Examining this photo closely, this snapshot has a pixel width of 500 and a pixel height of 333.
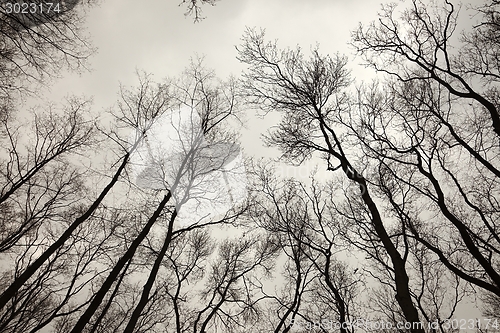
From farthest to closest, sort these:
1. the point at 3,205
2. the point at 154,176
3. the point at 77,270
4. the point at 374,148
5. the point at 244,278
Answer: the point at 244,278 → the point at 77,270 → the point at 154,176 → the point at 3,205 → the point at 374,148

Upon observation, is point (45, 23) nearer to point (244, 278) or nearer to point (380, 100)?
point (380, 100)

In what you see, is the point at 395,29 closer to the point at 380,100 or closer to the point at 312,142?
the point at 380,100

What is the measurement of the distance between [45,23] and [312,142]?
741cm

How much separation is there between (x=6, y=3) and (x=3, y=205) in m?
7.69

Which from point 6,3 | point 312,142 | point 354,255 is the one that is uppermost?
point 312,142

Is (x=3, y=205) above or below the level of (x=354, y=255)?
below

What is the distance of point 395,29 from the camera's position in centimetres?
830

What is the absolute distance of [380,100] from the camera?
8172 mm

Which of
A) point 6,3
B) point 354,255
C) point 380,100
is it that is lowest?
point 6,3

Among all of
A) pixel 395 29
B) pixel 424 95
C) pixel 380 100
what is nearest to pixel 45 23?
pixel 380 100

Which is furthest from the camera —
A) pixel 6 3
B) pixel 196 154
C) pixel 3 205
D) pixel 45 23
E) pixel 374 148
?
pixel 196 154

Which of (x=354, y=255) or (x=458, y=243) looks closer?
(x=458, y=243)

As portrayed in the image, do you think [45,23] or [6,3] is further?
[45,23]

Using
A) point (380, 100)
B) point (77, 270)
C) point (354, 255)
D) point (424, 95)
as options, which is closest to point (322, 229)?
point (354, 255)
